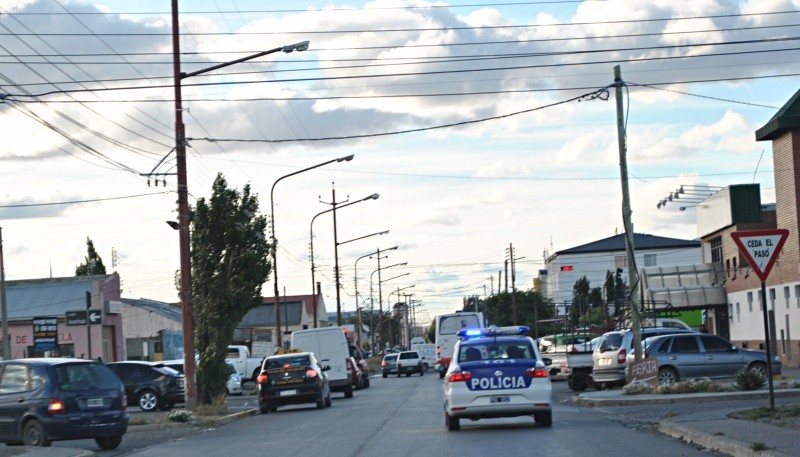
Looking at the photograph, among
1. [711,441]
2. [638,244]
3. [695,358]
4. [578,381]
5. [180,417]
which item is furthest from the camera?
[638,244]

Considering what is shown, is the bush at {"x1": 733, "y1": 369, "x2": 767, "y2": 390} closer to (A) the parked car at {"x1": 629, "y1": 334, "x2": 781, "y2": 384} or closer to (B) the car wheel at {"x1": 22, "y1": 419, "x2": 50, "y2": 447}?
(A) the parked car at {"x1": 629, "y1": 334, "x2": 781, "y2": 384}

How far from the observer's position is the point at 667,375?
31.1 meters

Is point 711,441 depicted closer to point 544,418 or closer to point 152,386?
point 544,418

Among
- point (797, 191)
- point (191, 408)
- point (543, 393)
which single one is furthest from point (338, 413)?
point (797, 191)

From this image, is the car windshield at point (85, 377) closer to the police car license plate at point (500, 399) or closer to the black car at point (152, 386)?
the police car license plate at point (500, 399)

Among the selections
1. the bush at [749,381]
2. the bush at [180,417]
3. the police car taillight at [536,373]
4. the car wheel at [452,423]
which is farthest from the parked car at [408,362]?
the police car taillight at [536,373]

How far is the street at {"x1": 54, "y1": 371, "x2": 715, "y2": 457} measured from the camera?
56.1 ft

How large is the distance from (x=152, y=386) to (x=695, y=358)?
51.6ft

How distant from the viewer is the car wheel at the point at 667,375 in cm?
3109

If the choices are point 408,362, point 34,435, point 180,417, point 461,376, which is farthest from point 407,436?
point 408,362

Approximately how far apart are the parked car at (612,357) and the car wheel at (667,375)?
207cm

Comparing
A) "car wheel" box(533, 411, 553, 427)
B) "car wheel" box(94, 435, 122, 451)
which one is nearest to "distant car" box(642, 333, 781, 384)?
"car wheel" box(533, 411, 553, 427)

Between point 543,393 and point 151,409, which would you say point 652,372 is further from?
point 151,409

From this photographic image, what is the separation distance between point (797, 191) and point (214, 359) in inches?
1023
